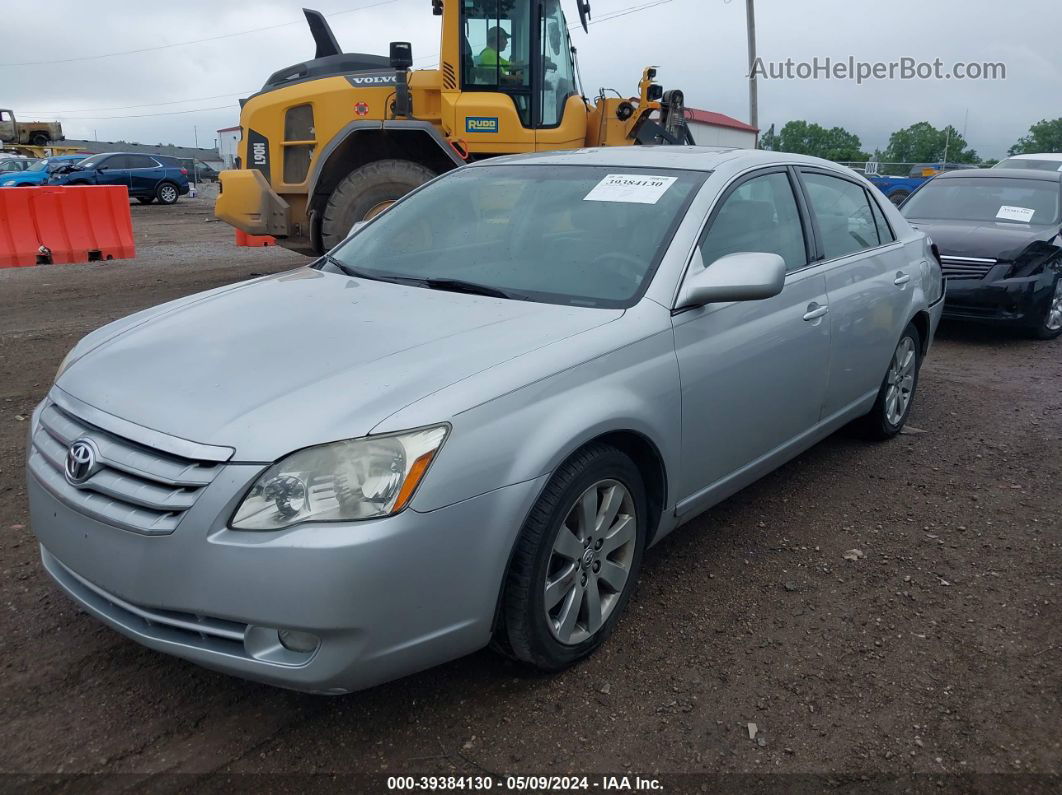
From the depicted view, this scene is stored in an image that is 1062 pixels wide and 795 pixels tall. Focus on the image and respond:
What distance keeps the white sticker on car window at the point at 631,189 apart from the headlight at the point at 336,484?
170cm

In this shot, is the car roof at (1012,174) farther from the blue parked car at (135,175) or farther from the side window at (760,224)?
the blue parked car at (135,175)

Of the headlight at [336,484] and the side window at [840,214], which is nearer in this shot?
the headlight at [336,484]

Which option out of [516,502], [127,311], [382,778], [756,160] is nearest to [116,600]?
[382,778]

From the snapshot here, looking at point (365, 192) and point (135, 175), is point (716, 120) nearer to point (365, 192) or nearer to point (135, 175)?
point (135, 175)

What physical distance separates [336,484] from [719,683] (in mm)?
1422

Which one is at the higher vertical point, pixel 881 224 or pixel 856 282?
pixel 881 224

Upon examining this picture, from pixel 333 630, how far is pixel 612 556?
1.10m

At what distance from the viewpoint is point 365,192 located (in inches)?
360

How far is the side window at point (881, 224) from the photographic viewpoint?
4852 millimetres

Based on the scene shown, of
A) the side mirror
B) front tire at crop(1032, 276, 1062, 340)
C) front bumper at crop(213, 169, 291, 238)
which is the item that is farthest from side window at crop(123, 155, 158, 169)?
the side mirror

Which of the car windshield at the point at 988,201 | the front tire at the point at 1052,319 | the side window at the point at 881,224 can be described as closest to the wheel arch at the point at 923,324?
the side window at the point at 881,224

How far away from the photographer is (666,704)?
2736mm

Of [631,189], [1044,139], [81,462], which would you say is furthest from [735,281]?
[1044,139]

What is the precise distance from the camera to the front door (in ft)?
10.6
